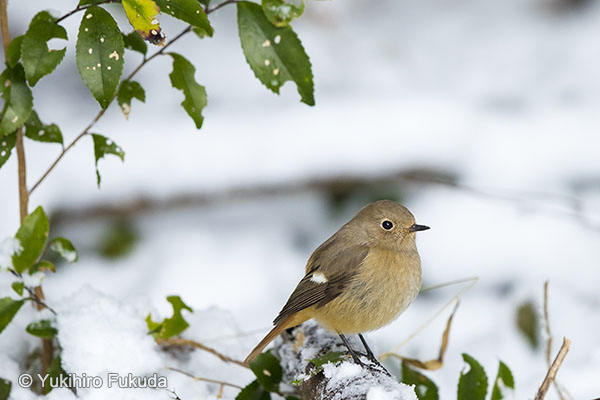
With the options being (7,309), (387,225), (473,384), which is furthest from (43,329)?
(473,384)

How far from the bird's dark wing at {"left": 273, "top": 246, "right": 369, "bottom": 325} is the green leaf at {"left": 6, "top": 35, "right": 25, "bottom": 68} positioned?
91 cm

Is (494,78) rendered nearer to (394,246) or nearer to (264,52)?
(394,246)

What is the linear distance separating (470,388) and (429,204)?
5.53ft

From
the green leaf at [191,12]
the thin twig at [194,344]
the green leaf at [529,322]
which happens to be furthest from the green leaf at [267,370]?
the green leaf at [529,322]

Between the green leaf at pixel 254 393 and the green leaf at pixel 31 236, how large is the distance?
0.65 metres

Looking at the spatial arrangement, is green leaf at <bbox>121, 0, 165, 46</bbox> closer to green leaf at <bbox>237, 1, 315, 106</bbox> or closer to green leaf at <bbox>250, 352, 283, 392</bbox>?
green leaf at <bbox>237, 1, 315, 106</bbox>

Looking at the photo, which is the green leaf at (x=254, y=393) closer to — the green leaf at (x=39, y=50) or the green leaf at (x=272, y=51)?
the green leaf at (x=272, y=51)

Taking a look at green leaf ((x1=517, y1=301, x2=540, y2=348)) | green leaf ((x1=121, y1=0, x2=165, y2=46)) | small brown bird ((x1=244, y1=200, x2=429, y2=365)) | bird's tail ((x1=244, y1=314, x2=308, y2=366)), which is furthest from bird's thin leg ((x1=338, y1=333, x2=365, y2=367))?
green leaf ((x1=517, y1=301, x2=540, y2=348))

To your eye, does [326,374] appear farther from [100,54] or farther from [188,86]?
[100,54]

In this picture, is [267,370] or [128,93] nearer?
[128,93]

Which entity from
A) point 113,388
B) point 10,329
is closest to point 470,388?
point 113,388

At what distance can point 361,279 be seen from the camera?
1.98 metres

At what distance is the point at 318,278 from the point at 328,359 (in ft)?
0.94

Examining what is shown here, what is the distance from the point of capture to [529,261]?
11.0ft
